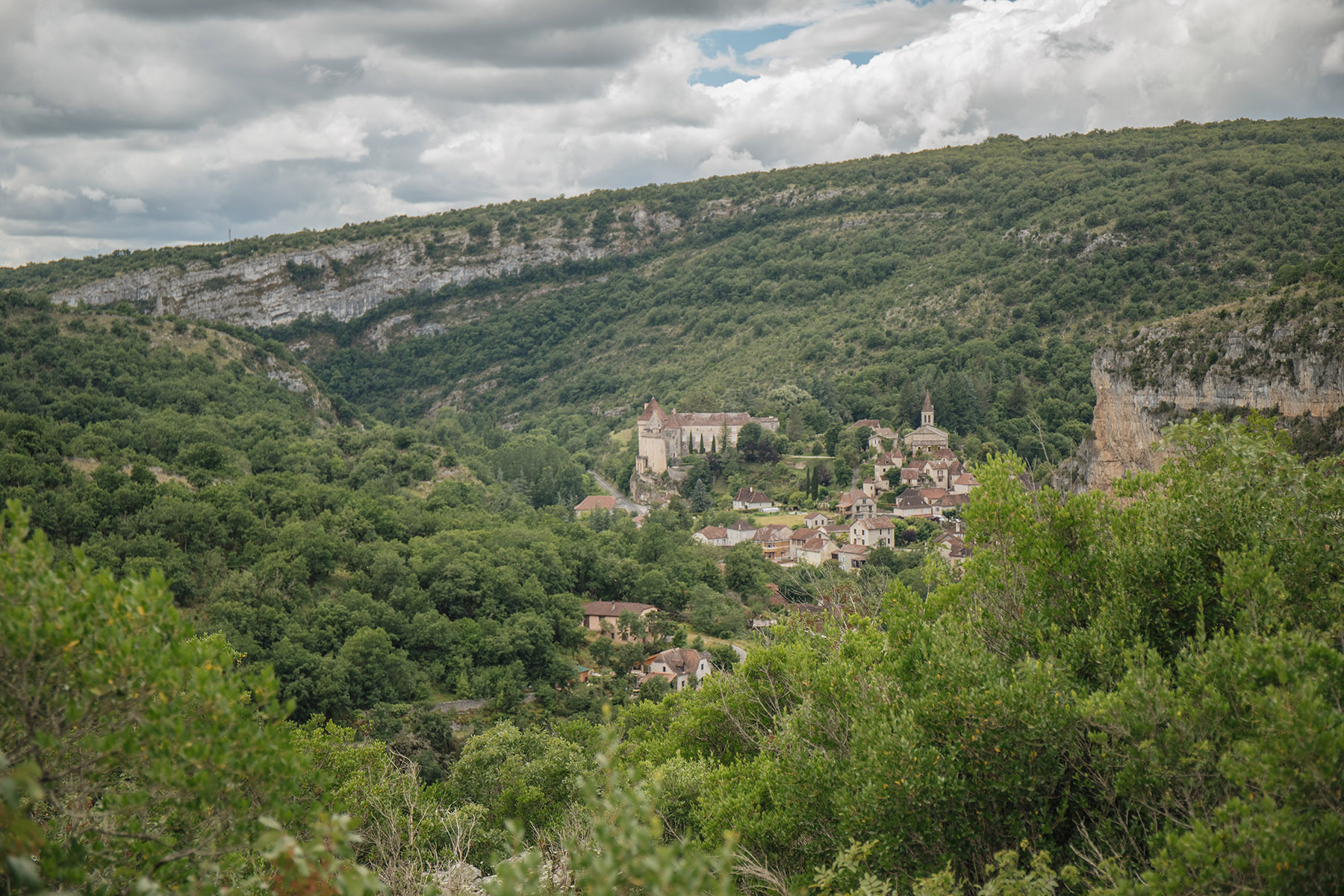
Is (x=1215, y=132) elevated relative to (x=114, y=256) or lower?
elevated

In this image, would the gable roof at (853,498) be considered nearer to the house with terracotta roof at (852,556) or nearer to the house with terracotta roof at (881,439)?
the house with terracotta roof at (881,439)

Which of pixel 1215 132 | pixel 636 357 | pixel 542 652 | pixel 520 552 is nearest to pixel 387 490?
pixel 520 552

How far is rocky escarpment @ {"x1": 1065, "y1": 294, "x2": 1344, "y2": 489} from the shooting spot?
23547 millimetres

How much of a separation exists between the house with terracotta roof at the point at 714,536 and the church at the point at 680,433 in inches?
692

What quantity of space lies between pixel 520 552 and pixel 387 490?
13.0m

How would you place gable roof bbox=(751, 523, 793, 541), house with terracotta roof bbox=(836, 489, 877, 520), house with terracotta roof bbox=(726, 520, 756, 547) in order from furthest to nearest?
house with terracotta roof bbox=(836, 489, 877, 520), house with terracotta roof bbox=(726, 520, 756, 547), gable roof bbox=(751, 523, 793, 541)

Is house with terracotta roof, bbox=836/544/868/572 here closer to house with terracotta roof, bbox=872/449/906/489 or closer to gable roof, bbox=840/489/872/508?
gable roof, bbox=840/489/872/508

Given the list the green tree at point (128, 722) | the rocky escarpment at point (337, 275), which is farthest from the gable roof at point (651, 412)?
the green tree at point (128, 722)

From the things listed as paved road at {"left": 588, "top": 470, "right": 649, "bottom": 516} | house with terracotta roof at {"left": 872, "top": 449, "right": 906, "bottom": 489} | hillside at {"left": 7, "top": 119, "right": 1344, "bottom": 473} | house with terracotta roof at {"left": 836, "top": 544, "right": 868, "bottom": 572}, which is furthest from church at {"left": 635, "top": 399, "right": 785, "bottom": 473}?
house with terracotta roof at {"left": 836, "top": 544, "right": 868, "bottom": 572}

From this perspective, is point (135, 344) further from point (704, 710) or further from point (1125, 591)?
point (1125, 591)

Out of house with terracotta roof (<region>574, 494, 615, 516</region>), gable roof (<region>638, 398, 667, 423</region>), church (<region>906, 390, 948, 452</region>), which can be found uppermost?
gable roof (<region>638, 398, 667, 423</region>)

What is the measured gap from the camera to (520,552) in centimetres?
3944

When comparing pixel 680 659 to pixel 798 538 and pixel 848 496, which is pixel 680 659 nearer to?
pixel 798 538

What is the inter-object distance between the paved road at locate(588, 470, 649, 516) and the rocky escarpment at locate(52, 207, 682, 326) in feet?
191
